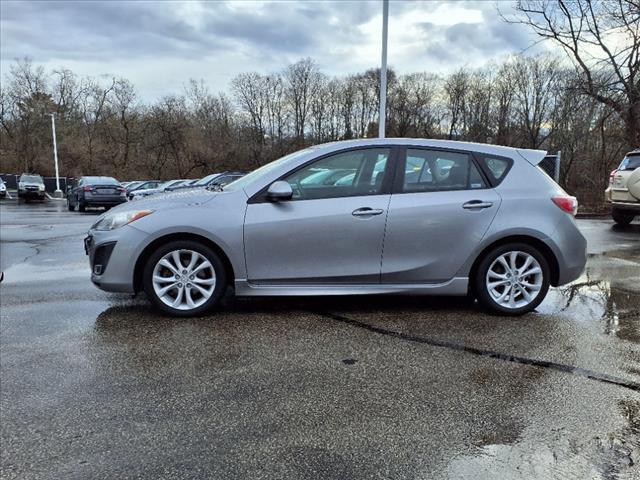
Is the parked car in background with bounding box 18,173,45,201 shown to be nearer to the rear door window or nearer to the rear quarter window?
the rear door window

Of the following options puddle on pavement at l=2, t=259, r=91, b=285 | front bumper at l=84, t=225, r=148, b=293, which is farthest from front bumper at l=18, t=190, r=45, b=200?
front bumper at l=84, t=225, r=148, b=293

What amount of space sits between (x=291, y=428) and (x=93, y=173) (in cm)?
5166

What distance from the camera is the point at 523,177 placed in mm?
4805

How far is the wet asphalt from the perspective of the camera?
2.43 meters

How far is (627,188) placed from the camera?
1195 centimetres

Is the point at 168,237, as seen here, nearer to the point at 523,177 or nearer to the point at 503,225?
the point at 503,225

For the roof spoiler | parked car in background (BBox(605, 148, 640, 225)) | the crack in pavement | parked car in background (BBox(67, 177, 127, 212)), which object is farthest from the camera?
parked car in background (BBox(67, 177, 127, 212))

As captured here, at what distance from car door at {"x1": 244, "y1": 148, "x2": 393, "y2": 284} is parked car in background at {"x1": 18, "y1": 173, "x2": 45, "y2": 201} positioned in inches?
1308

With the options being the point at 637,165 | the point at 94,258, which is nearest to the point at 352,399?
the point at 94,258

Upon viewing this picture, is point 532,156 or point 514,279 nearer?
point 514,279

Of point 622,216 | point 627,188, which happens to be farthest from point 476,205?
point 622,216

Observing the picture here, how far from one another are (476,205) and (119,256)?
3338 mm

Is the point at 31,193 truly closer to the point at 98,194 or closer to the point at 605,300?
the point at 98,194

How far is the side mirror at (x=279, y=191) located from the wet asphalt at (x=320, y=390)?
1143 mm
